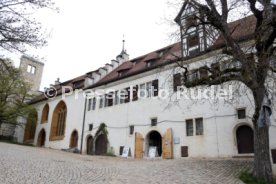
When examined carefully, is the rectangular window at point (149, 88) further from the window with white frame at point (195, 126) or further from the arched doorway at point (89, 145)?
the arched doorway at point (89, 145)

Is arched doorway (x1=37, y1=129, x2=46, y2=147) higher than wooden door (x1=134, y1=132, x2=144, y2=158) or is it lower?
higher

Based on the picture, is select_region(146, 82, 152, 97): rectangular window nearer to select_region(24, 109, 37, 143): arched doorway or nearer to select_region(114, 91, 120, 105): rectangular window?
select_region(114, 91, 120, 105): rectangular window

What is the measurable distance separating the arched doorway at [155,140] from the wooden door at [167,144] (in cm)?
159

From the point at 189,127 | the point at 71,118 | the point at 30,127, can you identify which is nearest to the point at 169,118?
the point at 189,127

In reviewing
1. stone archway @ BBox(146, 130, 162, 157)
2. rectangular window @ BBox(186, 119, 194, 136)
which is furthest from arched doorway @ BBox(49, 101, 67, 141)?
rectangular window @ BBox(186, 119, 194, 136)

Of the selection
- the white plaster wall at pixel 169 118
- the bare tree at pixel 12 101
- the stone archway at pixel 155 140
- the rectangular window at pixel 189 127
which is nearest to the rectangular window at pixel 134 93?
the white plaster wall at pixel 169 118

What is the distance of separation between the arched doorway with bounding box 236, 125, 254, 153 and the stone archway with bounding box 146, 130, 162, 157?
20.2ft

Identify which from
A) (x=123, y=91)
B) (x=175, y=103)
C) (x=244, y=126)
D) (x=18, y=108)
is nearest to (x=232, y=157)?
(x=244, y=126)

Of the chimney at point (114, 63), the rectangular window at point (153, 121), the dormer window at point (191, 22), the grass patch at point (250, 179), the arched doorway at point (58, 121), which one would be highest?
the chimney at point (114, 63)

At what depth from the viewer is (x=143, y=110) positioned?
21.0 m

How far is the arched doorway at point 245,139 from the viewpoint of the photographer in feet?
51.7

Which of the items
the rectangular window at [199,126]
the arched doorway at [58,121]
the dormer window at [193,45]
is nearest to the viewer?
the rectangular window at [199,126]

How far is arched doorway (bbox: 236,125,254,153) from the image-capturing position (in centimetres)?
1575

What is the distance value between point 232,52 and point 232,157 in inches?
267
